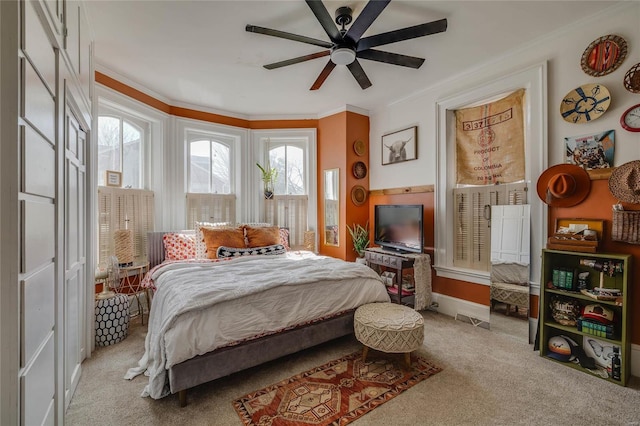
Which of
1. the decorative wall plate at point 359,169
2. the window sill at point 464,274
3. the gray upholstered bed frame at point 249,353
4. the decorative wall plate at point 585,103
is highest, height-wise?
the decorative wall plate at point 585,103

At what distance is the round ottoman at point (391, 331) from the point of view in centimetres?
214

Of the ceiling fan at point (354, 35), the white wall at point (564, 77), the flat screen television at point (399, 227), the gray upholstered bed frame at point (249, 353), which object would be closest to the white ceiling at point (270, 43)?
the white wall at point (564, 77)

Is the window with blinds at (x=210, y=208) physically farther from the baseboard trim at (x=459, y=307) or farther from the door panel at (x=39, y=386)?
the baseboard trim at (x=459, y=307)

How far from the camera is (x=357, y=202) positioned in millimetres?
4461

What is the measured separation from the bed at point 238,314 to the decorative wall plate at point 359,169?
1.96m

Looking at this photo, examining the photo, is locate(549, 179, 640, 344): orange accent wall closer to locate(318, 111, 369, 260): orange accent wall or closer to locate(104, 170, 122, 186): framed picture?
locate(318, 111, 369, 260): orange accent wall

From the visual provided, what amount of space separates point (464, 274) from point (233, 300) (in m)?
2.71

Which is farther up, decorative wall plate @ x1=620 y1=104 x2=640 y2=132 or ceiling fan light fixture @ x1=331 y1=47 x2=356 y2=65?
ceiling fan light fixture @ x1=331 y1=47 x2=356 y2=65

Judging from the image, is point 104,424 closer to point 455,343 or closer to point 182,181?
point 455,343

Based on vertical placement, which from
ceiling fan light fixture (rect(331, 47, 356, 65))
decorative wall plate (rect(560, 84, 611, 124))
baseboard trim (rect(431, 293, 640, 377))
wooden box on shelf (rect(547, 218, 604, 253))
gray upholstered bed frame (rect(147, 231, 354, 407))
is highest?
ceiling fan light fixture (rect(331, 47, 356, 65))

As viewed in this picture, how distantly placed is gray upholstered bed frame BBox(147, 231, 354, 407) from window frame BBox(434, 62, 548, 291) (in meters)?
1.68

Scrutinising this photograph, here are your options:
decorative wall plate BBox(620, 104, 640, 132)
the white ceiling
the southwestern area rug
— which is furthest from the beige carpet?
the white ceiling

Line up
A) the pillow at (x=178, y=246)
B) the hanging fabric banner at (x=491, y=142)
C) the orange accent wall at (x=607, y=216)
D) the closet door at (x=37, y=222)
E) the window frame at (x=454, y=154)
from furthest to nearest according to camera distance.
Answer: the pillow at (x=178, y=246) → the hanging fabric banner at (x=491, y=142) → the window frame at (x=454, y=154) → the orange accent wall at (x=607, y=216) → the closet door at (x=37, y=222)

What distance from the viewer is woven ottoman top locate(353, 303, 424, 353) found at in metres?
2.14
